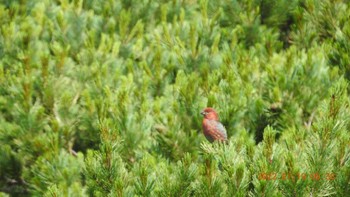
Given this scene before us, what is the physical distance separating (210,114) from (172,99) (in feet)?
1.60

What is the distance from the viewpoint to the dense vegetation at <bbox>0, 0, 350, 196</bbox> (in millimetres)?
2072

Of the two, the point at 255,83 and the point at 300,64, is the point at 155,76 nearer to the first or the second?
the point at 255,83

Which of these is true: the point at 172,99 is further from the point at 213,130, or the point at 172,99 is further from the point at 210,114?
the point at 213,130

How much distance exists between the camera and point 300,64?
3.06 metres

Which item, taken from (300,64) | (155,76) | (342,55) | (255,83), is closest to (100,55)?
(155,76)

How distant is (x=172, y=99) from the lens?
3039mm

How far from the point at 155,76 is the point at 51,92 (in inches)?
26.4
